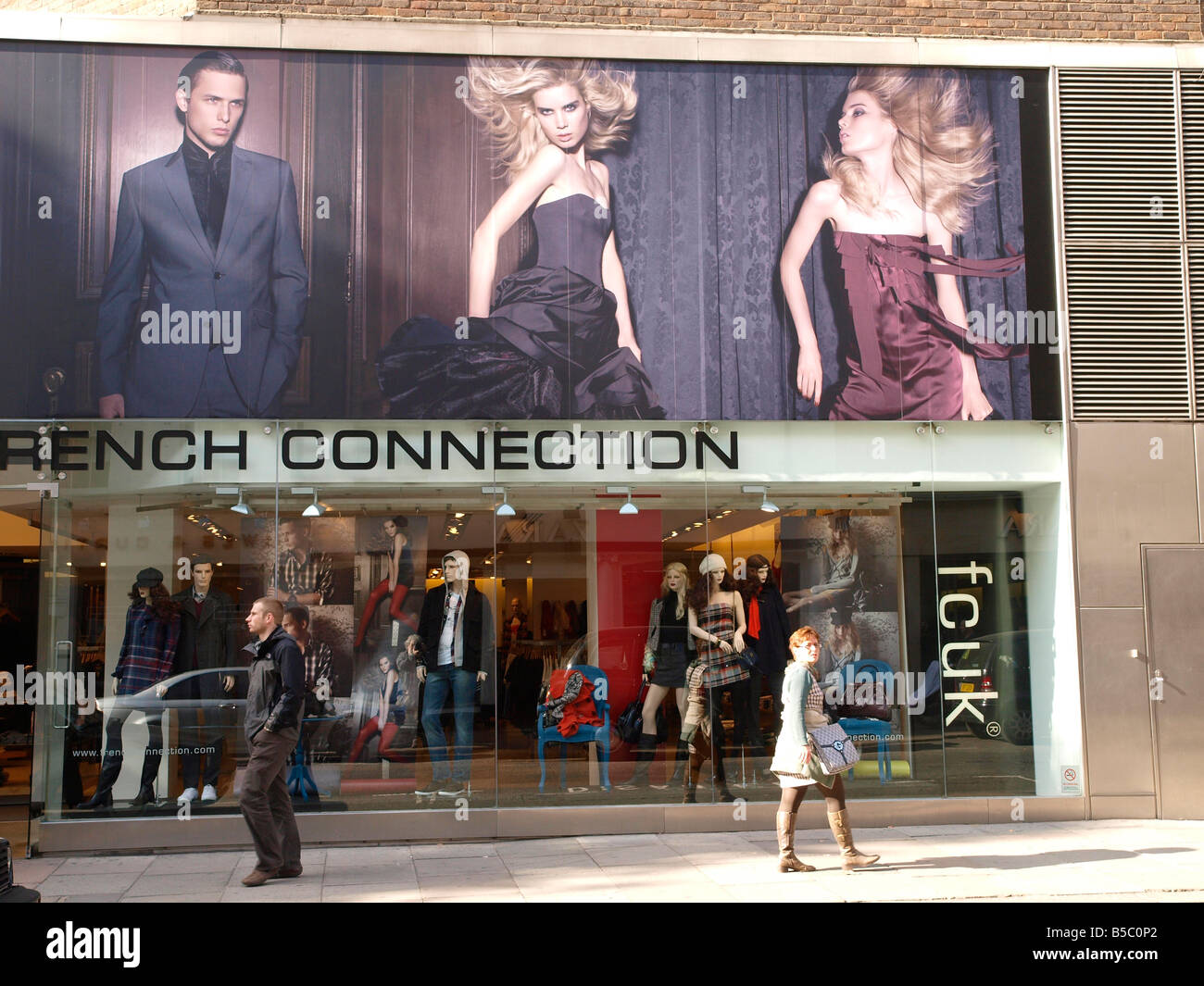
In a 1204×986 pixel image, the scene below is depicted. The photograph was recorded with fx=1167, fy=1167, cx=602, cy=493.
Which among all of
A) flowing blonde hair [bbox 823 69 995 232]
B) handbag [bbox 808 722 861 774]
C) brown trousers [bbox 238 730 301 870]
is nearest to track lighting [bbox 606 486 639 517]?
handbag [bbox 808 722 861 774]

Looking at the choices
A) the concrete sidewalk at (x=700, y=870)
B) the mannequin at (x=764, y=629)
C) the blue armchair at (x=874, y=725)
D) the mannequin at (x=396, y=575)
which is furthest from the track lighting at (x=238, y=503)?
the blue armchair at (x=874, y=725)

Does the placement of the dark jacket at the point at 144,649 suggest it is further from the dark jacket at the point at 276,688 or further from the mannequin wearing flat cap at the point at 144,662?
the dark jacket at the point at 276,688

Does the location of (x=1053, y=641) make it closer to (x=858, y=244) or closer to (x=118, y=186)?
(x=858, y=244)

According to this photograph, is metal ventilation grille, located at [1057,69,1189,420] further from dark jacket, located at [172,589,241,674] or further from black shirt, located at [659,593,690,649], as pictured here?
dark jacket, located at [172,589,241,674]

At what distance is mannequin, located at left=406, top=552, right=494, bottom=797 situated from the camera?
1083 cm

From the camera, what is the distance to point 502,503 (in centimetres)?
1092

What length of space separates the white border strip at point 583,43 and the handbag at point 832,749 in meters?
6.51

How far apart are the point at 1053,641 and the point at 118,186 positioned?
9749 mm

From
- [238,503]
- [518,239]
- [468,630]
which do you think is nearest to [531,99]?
[518,239]

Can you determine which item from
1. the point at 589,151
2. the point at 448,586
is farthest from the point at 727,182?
the point at 448,586

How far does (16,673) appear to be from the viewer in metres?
10.6

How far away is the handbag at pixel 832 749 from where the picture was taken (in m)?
8.62

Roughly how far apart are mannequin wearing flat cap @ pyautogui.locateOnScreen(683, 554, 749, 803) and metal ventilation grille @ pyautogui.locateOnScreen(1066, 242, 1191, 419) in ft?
12.5

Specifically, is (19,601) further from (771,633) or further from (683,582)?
(771,633)
